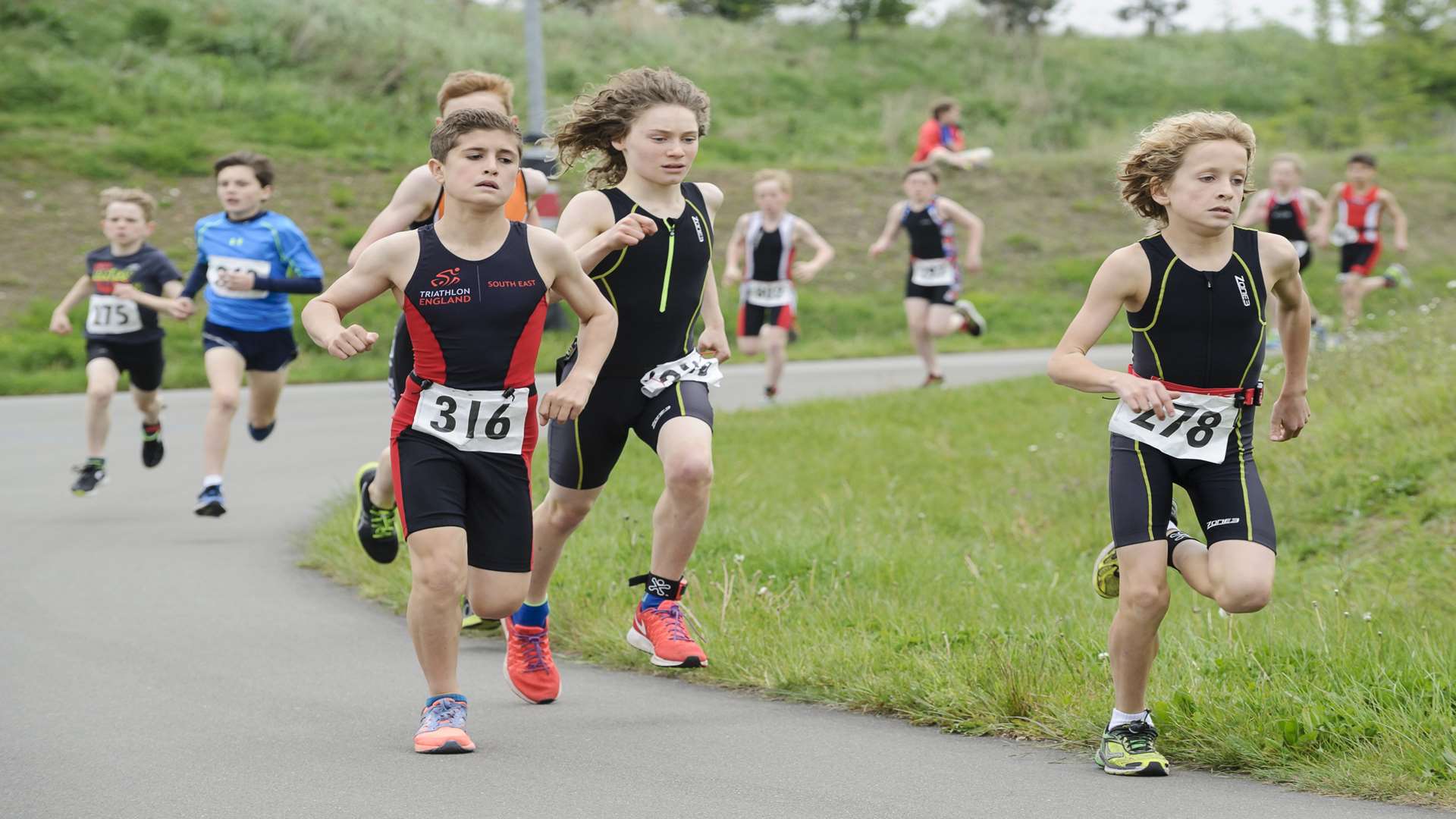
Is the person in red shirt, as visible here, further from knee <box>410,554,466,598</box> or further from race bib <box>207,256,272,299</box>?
knee <box>410,554,466,598</box>

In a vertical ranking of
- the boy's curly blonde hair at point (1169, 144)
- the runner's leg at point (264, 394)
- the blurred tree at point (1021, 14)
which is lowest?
the runner's leg at point (264, 394)

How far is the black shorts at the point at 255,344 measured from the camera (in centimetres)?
996

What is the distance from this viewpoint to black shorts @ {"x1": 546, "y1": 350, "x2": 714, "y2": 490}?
6086mm

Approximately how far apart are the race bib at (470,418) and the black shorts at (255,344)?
5.01 m

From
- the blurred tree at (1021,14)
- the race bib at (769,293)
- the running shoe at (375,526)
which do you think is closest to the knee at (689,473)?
the running shoe at (375,526)

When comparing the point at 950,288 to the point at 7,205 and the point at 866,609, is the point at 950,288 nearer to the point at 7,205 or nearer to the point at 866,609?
the point at 866,609

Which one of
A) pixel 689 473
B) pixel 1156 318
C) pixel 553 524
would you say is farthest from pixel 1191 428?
pixel 553 524

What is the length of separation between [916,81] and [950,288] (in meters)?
25.7

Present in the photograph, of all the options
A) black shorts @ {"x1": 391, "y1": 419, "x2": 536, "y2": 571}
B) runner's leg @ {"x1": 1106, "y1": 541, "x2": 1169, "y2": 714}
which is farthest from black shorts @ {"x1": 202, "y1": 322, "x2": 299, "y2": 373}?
runner's leg @ {"x1": 1106, "y1": 541, "x2": 1169, "y2": 714}

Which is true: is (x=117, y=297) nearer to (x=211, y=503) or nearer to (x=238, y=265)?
(x=238, y=265)

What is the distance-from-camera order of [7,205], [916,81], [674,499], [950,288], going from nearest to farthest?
1. [674,499]
2. [950,288]
3. [7,205]
4. [916,81]

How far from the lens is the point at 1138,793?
468cm

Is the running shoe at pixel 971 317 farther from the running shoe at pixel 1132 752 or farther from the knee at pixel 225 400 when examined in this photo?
the running shoe at pixel 1132 752

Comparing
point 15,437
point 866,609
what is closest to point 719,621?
point 866,609
